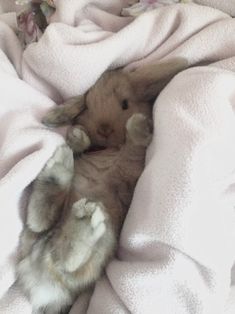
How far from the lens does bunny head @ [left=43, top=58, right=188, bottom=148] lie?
34.8 inches

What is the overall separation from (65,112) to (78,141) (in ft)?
0.22

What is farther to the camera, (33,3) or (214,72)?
(33,3)

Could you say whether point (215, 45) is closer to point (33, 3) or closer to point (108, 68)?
point (108, 68)

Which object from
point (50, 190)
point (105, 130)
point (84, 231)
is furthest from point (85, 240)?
point (105, 130)

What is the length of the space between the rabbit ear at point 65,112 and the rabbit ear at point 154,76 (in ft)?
0.36

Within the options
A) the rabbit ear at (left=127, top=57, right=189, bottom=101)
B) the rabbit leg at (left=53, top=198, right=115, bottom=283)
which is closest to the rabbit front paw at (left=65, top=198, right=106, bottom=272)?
the rabbit leg at (left=53, top=198, right=115, bottom=283)

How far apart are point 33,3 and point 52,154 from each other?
1.28ft

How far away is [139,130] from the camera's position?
0.83m

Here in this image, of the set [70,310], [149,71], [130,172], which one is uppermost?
[149,71]

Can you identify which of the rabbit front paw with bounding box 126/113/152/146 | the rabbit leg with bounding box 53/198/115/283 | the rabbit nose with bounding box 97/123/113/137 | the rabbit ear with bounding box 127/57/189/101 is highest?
the rabbit ear with bounding box 127/57/189/101

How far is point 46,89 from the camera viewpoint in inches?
38.5

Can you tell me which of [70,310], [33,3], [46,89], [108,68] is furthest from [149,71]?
[70,310]

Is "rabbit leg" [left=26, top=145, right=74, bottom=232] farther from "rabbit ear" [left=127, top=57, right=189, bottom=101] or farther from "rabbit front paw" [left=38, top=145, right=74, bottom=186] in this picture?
"rabbit ear" [left=127, top=57, right=189, bottom=101]

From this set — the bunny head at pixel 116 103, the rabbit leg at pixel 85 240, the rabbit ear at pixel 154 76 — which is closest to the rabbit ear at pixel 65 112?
the bunny head at pixel 116 103
